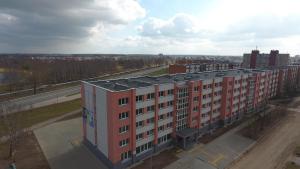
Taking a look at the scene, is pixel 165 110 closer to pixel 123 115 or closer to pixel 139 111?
pixel 139 111

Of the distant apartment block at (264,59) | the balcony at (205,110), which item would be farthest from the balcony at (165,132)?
the distant apartment block at (264,59)

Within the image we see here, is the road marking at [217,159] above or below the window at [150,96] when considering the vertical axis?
below

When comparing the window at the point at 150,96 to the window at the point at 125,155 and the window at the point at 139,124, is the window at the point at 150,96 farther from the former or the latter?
the window at the point at 125,155

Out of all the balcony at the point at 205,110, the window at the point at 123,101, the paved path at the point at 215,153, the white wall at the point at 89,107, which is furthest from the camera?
the balcony at the point at 205,110

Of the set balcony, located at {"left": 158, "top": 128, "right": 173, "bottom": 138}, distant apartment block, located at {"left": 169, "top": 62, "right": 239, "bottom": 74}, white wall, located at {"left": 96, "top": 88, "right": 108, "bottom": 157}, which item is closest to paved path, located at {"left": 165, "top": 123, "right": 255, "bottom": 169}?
balcony, located at {"left": 158, "top": 128, "right": 173, "bottom": 138}

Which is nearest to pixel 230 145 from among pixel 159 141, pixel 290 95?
pixel 159 141

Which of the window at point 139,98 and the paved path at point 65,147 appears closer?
the window at point 139,98

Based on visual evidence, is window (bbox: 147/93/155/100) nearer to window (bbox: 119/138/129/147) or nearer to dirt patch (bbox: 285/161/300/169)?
window (bbox: 119/138/129/147)
